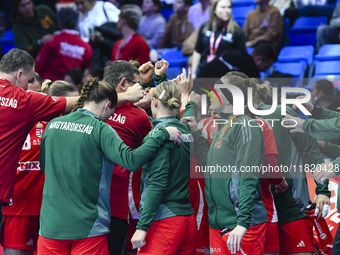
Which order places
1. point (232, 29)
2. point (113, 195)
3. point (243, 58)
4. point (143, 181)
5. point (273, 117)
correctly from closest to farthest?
point (143, 181), point (113, 195), point (273, 117), point (243, 58), point (232, 29)

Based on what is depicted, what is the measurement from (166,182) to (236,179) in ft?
1.60

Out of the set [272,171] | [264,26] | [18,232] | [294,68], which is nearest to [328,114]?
[272,171]

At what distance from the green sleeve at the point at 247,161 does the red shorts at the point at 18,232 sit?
1.76 m

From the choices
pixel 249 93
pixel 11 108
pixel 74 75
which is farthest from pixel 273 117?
pixel 74 75

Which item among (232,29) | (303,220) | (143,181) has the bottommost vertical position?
(303,220)

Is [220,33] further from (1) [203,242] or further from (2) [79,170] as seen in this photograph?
(2) [79,170]

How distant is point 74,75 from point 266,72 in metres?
3.32

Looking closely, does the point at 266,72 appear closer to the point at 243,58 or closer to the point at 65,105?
the point at 243,58

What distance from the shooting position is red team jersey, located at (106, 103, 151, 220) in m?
3.22

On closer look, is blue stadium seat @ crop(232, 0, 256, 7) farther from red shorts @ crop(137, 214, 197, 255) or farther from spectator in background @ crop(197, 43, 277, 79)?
red shorts @ crop(137, 214, 197, 255)

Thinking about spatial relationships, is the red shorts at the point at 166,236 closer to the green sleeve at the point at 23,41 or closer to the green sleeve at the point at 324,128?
the green sleeve at the point at 324,128

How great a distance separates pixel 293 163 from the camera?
3.54 m

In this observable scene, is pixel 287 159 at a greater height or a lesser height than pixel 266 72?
lesser

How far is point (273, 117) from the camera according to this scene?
3.48 metres
